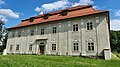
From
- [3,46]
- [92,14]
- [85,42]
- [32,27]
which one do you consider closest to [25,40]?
[32,27]

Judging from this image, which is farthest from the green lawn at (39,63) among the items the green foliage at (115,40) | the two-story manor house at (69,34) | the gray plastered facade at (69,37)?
the green foliage at (115,40)

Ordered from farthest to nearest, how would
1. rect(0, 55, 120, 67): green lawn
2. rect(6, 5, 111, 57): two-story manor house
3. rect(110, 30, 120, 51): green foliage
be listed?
1. rect(110, 30, 120, 51): green foliage
2. rect(6, 5, 111, 57): two-story manor house
3. rect(0, 55, 120, 67): green lawn

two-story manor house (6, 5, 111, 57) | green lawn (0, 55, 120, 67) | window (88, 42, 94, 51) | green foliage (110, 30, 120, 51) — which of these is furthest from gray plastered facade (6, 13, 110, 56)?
green foliage (110, 30, 120, 51)

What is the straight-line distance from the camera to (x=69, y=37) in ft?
78.2

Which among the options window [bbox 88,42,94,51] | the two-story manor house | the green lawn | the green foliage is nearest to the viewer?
the green lawn

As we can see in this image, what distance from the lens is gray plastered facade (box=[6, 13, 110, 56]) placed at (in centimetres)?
2092

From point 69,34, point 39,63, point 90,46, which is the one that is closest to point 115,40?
point 69,34

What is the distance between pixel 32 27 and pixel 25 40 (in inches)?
136

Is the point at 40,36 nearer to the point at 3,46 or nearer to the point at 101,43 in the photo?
the point at 101,43

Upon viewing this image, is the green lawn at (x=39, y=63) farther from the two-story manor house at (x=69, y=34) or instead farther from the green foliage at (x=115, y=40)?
the green foliage at (x=115, y=40)

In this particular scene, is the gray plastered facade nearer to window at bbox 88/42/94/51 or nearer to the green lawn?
window at bbox 88/42/94/51

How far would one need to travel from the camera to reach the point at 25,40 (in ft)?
98.3

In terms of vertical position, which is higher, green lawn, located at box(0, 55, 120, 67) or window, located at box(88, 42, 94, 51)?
window, located at box(88, 42, 94, 51)

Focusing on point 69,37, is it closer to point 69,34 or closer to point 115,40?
point 69,34
